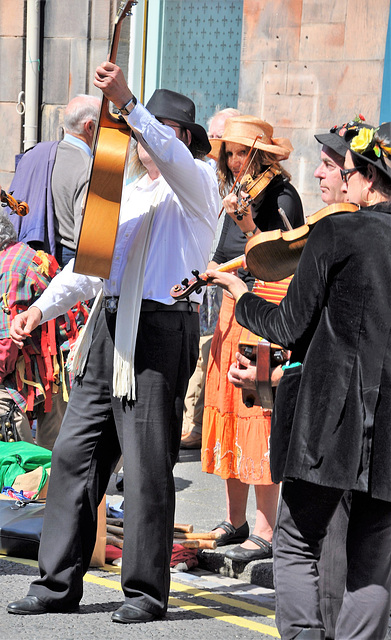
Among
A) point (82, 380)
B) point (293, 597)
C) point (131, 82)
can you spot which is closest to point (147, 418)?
point (82, 380)

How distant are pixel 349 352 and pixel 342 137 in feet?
3.08

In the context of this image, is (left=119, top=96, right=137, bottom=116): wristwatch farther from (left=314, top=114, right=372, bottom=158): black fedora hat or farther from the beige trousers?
Result: the beige trousers

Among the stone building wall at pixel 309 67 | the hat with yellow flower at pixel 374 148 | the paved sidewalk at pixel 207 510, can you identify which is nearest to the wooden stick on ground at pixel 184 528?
the paved sidewalk at pixel 207 510

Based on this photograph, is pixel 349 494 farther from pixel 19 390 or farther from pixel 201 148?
pixel 19 390

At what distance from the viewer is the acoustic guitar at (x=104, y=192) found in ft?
13.3

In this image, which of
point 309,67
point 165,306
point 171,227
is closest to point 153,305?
point 165,306

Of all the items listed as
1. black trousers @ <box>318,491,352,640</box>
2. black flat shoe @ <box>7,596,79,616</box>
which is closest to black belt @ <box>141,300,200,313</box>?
black trousers @ <box>318,491,352,640</box>

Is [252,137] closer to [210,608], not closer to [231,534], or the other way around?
[231,534]

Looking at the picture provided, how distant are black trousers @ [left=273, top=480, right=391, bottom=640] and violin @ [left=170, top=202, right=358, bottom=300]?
2.40ft

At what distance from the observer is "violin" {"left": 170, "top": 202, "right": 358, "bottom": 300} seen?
3512 millimetres

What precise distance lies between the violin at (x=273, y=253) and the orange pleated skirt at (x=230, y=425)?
166cm

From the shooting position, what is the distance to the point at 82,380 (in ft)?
14.3

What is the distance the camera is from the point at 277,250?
359cm

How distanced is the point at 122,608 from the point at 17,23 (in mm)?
7026
